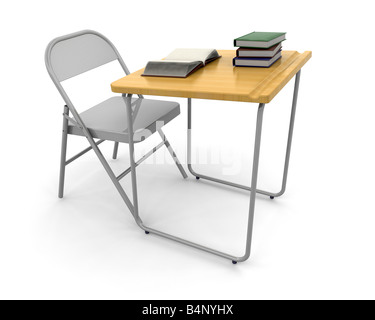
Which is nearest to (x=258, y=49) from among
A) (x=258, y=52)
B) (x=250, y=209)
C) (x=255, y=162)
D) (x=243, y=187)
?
(x=258, y=52)

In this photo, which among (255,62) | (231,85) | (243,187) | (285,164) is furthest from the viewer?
(243,187)

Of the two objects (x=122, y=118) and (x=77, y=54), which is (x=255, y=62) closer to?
(x=122, y=118)

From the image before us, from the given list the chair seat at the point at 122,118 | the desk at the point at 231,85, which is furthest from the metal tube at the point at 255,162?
the chair seat at the point at 122,118

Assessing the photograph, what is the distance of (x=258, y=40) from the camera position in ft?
5.59

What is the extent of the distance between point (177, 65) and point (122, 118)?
0.55 meters

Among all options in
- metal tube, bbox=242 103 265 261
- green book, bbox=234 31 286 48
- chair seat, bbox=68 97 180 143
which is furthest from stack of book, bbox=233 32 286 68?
chair seat, bbox=68 97 180 143

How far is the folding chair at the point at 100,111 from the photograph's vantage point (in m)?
1.94

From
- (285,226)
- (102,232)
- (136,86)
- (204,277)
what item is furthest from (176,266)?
(136,86)

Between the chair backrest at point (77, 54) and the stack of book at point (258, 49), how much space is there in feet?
2.69

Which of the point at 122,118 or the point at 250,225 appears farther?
the point at 122,118

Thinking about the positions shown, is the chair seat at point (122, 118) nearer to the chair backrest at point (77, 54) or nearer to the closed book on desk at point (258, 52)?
the chair backrest at point (77, 54)

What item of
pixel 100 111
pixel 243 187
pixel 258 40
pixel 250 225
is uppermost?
pixel 258 40

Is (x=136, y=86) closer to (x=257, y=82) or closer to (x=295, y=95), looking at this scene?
(x=257, y=82)

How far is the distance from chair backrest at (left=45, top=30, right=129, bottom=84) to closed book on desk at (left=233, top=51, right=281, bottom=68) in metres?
0.79
